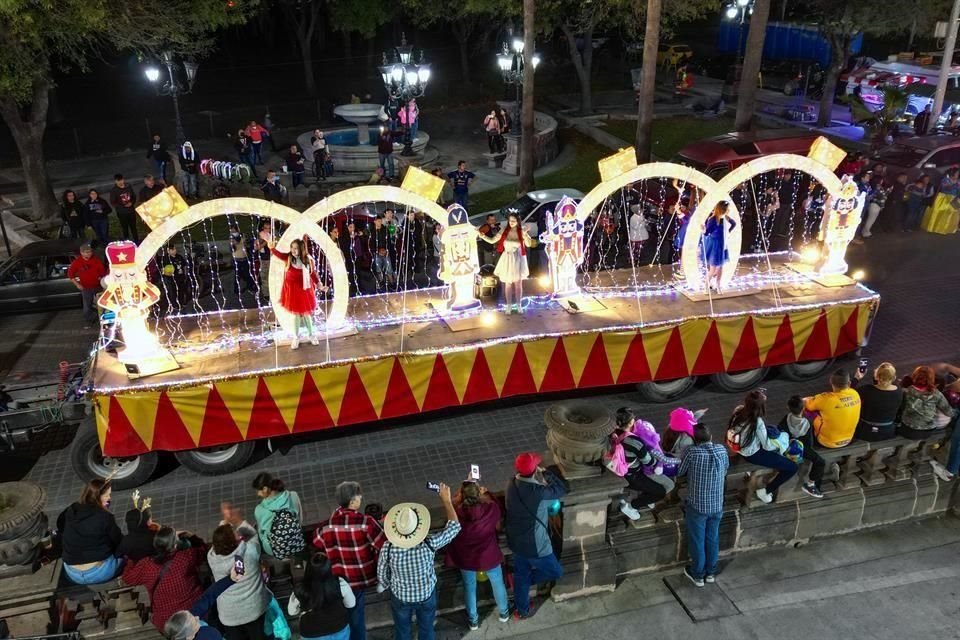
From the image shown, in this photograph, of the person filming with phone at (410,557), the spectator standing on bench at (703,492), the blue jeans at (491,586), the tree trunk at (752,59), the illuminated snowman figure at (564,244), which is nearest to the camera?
the person filming with phone at (410,557)

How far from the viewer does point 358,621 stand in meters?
6.93

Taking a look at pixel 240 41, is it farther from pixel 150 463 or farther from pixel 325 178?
pixel 150 463

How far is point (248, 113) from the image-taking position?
111 ft

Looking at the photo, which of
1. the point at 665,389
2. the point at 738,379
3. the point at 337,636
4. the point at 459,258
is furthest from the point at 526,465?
the point at 738,379

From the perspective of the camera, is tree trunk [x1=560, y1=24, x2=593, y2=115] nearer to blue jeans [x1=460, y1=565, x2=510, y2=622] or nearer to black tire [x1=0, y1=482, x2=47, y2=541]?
blue jeans [x1=460, y1=565, x2=510, y2=622]

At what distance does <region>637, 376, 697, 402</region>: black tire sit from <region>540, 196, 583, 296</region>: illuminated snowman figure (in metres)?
2.00

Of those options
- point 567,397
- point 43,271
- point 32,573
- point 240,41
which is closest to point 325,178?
point 43,271

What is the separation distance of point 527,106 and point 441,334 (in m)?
10.5

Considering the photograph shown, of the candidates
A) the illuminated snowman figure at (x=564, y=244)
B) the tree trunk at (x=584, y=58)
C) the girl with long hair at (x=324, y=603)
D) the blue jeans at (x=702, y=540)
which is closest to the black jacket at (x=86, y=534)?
the girl with long hair at (x=324, y=603)

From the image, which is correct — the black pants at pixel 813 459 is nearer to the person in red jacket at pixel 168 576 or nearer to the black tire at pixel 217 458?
the person in red jacket at pixel 168 576

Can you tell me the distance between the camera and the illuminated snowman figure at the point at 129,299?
33.8ft

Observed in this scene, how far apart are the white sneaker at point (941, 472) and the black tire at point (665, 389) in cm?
395

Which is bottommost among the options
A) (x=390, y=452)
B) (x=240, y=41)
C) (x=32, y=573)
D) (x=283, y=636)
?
(x=390, y=452)

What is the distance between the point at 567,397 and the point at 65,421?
24.6 ft
